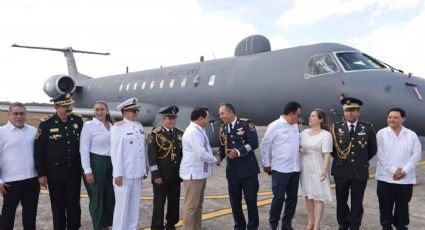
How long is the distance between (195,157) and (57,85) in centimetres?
1507

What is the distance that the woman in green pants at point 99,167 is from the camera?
16.2 ft

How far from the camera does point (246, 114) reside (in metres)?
11.2

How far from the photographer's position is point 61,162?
486 cm

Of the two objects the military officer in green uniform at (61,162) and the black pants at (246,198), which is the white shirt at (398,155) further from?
the military officer in green uniform at (61,162)

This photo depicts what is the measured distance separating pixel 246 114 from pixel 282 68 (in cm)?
172

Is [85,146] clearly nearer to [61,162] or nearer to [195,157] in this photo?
[61,162]

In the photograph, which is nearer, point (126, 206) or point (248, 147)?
point (126, 206)

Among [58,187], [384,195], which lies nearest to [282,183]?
[384,195]

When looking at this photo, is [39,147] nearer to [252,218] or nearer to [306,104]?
[252,218]

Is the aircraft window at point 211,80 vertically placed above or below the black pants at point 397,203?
above

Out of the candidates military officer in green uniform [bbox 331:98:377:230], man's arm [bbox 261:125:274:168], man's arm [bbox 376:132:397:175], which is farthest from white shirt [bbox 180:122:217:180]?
man's arm [bbox 376:132:397:175]

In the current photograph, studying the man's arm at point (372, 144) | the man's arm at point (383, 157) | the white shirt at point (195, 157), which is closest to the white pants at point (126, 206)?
the white shirt at point (195, 157)


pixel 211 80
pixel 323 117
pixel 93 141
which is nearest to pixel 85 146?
pixel 93 141

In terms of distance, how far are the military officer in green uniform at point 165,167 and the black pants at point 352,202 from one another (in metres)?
2.20
